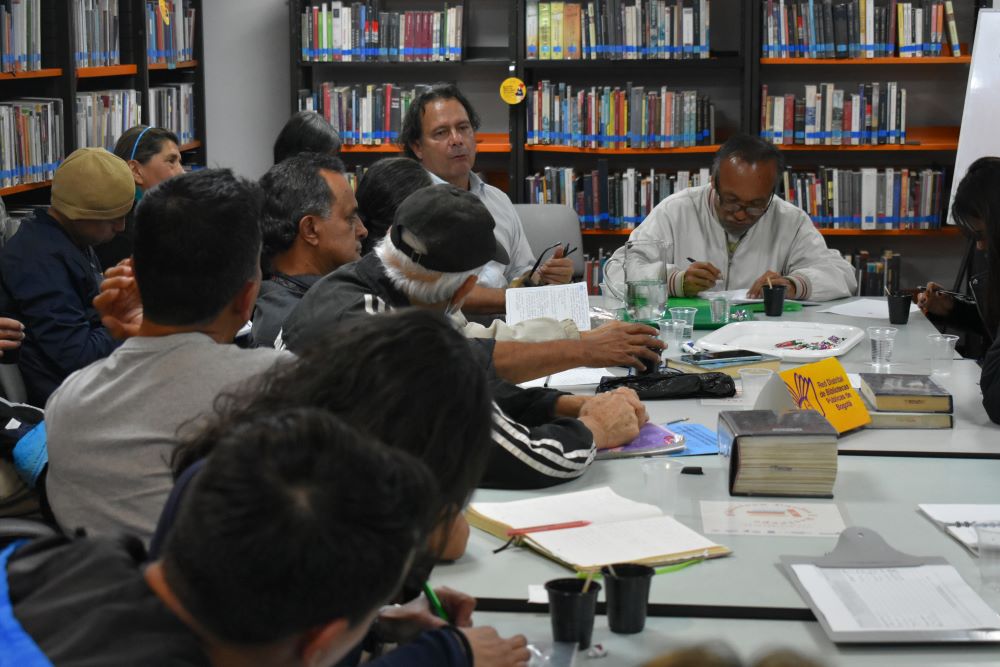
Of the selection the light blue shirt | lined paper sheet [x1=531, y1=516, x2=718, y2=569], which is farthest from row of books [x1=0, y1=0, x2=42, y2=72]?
lined paper sheet [x1=531, y1=516, x2=718, y2=569]

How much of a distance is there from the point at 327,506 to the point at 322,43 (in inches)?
209

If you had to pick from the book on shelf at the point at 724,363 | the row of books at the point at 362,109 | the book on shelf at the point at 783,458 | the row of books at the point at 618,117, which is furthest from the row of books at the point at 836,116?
the book on shelf at the point at 783,458

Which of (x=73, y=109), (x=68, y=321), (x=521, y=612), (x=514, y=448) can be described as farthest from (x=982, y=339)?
(x=73, y=109)

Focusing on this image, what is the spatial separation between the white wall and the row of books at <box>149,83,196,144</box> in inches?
7.1

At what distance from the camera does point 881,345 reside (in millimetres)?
2912

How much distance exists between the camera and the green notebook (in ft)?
11.3

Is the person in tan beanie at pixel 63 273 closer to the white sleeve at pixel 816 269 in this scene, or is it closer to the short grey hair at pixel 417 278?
the short grey hair at pixel 417 278

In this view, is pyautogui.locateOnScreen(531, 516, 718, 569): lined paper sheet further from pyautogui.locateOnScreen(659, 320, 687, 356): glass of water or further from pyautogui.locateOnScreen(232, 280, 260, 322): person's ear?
pyautogui.locateOnScreen(659, 320, 687, 356): glass of water

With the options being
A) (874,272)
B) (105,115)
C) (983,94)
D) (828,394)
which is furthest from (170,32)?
(828,394)

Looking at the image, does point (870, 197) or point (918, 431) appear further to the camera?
point (870, 197)

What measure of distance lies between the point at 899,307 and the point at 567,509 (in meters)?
1.95

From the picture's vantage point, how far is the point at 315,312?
7.40ft

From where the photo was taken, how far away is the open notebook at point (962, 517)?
180 centimetres

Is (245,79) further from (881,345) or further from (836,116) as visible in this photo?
(881,345)
